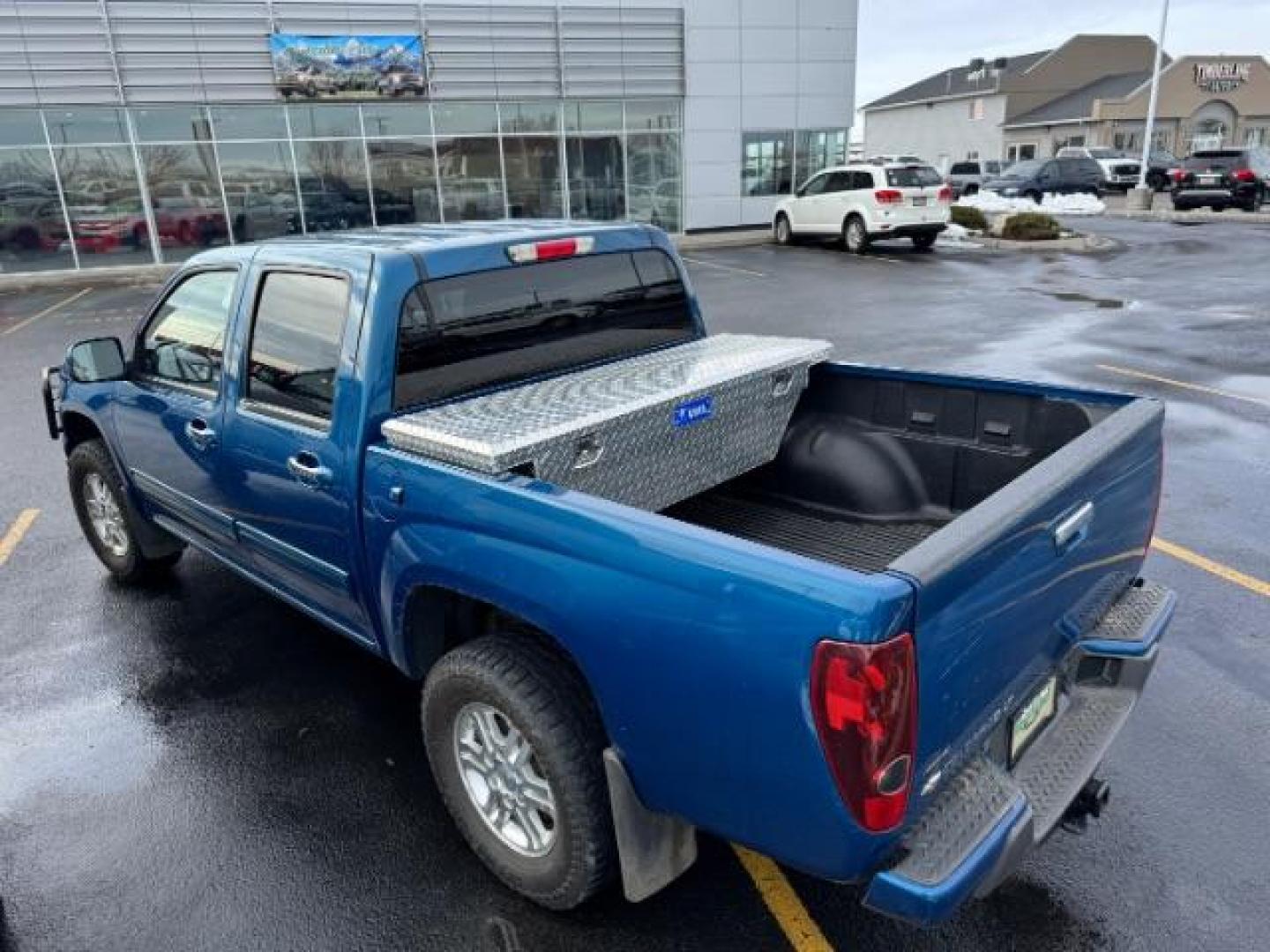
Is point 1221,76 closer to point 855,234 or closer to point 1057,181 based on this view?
point 1057,181

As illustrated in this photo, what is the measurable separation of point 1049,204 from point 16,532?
32512 millimetres


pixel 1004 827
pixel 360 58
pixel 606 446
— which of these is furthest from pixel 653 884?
pixel 360 58

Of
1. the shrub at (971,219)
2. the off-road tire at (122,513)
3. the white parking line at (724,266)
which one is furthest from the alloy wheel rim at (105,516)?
the shrub at (971,219)

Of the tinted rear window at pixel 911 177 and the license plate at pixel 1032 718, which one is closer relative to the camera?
the license plate at pixel 1032 718

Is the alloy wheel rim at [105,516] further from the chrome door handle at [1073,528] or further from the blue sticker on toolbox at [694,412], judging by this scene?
the chrome door handle at [1073,528]

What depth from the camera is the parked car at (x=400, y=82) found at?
72.0 feet

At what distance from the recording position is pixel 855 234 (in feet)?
68.1

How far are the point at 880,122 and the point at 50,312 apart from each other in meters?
71.1

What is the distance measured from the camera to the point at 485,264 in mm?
3414

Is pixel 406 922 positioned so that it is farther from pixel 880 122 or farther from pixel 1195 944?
pixel 880 122

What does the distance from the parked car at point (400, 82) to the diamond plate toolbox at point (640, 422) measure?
20.7 meters

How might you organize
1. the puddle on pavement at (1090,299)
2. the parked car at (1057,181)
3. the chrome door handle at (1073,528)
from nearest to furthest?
1. the chrome door handle at (1073,528)
2. the puddle on pavement at (1090,299)
3. the parked car at (1057,181)

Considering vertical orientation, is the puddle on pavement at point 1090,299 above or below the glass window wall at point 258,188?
below

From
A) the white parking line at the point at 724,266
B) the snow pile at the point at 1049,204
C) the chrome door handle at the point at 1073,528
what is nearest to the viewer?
the chrome door handle at the point at 1073,528
